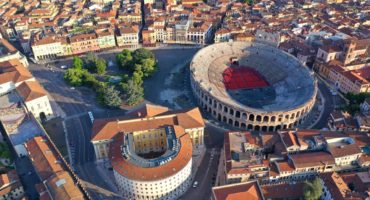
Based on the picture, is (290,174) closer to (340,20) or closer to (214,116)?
(214,116)

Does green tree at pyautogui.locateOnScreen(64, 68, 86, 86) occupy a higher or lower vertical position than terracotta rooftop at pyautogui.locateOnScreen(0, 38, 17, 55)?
lower

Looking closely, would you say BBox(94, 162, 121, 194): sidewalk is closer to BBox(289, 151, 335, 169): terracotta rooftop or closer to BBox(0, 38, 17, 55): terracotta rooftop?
BBox(289, 151, 335, 169): terracotta rooftop

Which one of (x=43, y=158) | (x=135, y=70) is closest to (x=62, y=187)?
(x=43, y=158)

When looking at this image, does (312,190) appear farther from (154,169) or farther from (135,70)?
(135,70)

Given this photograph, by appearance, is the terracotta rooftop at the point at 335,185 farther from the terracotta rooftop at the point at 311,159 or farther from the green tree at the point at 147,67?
the green tree at the point at 147,67

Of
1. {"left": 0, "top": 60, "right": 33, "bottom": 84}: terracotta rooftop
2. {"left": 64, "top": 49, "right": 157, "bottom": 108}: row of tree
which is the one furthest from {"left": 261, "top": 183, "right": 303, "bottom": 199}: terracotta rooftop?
{"left": 0, "top": 60, "right": 33, "bottom": 84}: terracotta rooftop

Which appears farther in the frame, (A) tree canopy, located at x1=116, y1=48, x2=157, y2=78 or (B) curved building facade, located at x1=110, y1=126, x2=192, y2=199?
(A) tree canopy, located at x1=116, y1=48, x2=157, y2=78
